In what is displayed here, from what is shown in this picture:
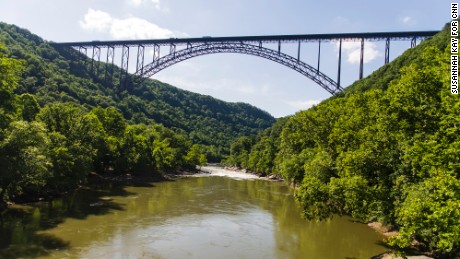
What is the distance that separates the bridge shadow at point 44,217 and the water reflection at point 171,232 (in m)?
0.04

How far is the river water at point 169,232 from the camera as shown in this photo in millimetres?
19031

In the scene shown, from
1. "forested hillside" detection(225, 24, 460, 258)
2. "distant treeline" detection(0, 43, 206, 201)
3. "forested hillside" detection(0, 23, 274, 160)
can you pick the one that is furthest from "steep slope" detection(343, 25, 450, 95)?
"forested hillside" detection(0, 23, 274, 160)

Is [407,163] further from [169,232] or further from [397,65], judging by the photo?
[397,65]

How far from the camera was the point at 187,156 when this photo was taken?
287 ft

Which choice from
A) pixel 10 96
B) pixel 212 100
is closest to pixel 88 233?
pixel 10 96

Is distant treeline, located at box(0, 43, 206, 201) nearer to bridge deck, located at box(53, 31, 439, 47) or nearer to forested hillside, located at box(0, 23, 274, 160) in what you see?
bridge deck, located at box(53, 31, 439, 47)

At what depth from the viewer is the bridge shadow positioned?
18.2 meters

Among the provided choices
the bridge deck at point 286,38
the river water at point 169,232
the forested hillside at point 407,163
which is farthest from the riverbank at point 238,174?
the forested hillside at point 407,163

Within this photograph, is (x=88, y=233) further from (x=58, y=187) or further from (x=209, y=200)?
(x=209, y=200)

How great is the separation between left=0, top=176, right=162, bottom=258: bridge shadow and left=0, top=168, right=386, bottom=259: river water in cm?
4

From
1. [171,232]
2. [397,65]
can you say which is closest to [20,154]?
[171,232]

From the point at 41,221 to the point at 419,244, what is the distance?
23.3m

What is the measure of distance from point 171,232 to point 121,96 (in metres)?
90.6

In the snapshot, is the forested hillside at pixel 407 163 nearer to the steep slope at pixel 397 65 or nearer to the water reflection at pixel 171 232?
the water reflection at pixel 171 232
